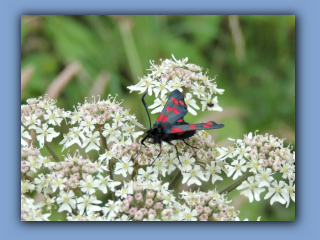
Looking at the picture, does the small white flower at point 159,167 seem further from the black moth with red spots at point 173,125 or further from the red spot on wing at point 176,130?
the red spot on wing at point 176,130

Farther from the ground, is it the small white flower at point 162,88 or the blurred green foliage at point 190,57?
the blurred green foliage at point 190,57

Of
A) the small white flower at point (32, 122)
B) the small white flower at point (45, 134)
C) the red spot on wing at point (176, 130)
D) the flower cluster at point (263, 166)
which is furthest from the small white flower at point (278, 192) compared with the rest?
the small white flower at point (32, 122)

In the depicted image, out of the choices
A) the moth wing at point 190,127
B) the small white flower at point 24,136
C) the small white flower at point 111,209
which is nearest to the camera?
the moth wing at point 190,127

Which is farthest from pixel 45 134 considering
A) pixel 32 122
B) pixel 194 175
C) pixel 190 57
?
pixel 190 57

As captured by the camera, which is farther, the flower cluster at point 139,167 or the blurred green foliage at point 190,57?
the blurred green foliage at point 190,57

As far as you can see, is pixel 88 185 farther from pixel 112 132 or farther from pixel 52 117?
pixel 52 117

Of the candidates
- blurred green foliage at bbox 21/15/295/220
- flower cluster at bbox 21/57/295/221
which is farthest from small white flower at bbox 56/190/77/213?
blurred green foliage at bbox 21/15/295/220
